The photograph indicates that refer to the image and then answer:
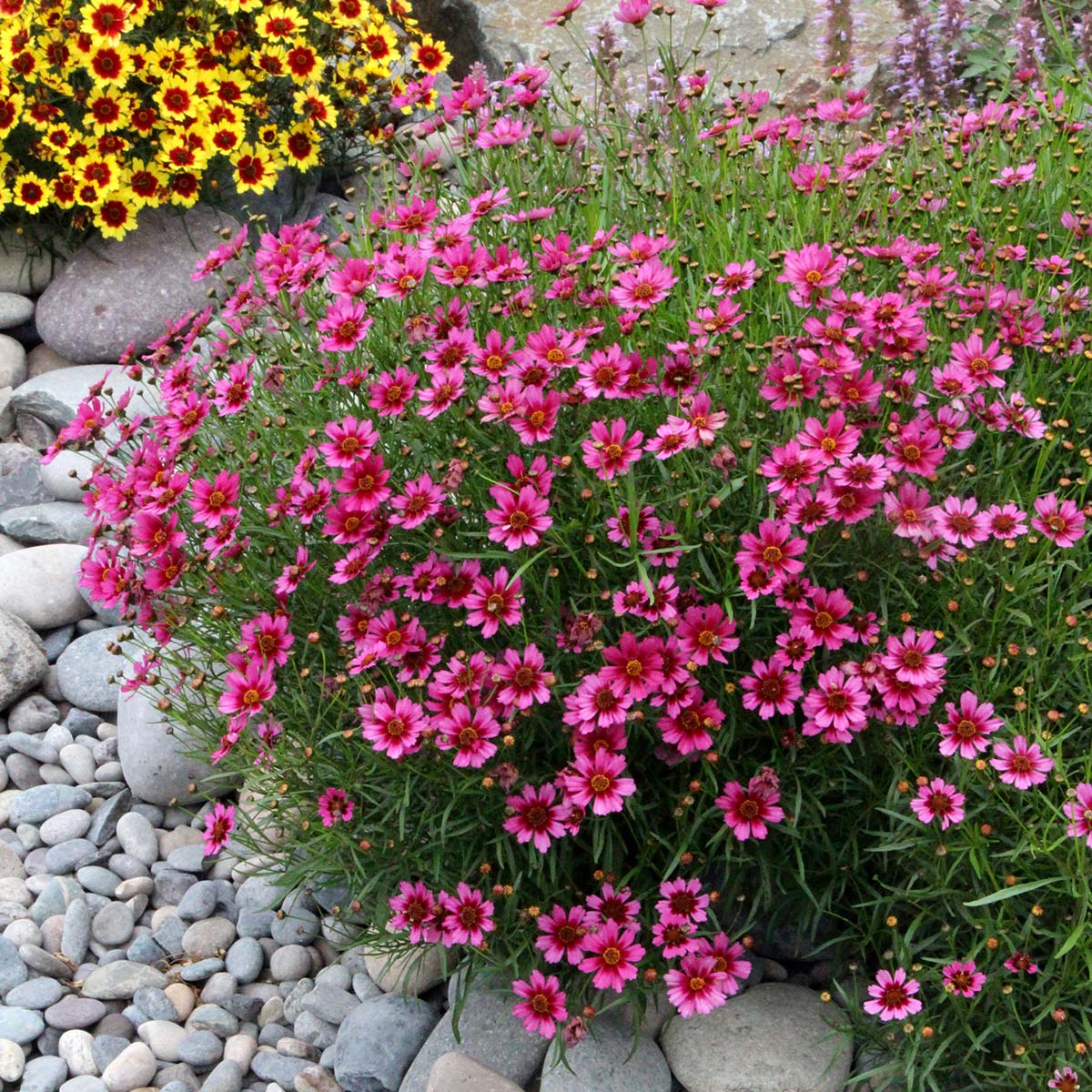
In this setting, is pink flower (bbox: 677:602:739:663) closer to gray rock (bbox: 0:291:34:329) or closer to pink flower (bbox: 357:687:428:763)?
pink flower (bbox: 357:687:428:763)

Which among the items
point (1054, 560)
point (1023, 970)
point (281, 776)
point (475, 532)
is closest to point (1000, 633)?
point (1054, 560)

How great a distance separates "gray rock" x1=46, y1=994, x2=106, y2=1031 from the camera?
8.50 feet

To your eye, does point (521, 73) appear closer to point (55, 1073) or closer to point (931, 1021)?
point (931, 1021)

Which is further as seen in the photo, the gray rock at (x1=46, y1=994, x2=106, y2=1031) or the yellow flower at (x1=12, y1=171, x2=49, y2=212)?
the yellow flower at (x1=12, y1=171, x2=49, y2=212)

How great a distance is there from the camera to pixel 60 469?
12.9 ft

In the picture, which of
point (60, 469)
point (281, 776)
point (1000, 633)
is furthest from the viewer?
point (60, 469)

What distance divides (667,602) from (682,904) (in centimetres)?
49

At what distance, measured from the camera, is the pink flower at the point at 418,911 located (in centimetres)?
221

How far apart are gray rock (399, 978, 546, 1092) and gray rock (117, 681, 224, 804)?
92 centimetres

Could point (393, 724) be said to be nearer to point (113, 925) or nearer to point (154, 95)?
point (113, 925)

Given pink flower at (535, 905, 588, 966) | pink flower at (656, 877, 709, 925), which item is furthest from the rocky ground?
pink flower at (656, 877, 709, 925)

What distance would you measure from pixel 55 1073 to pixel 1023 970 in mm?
1702

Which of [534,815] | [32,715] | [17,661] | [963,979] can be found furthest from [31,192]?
[963,979]

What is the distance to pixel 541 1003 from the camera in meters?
2.16
